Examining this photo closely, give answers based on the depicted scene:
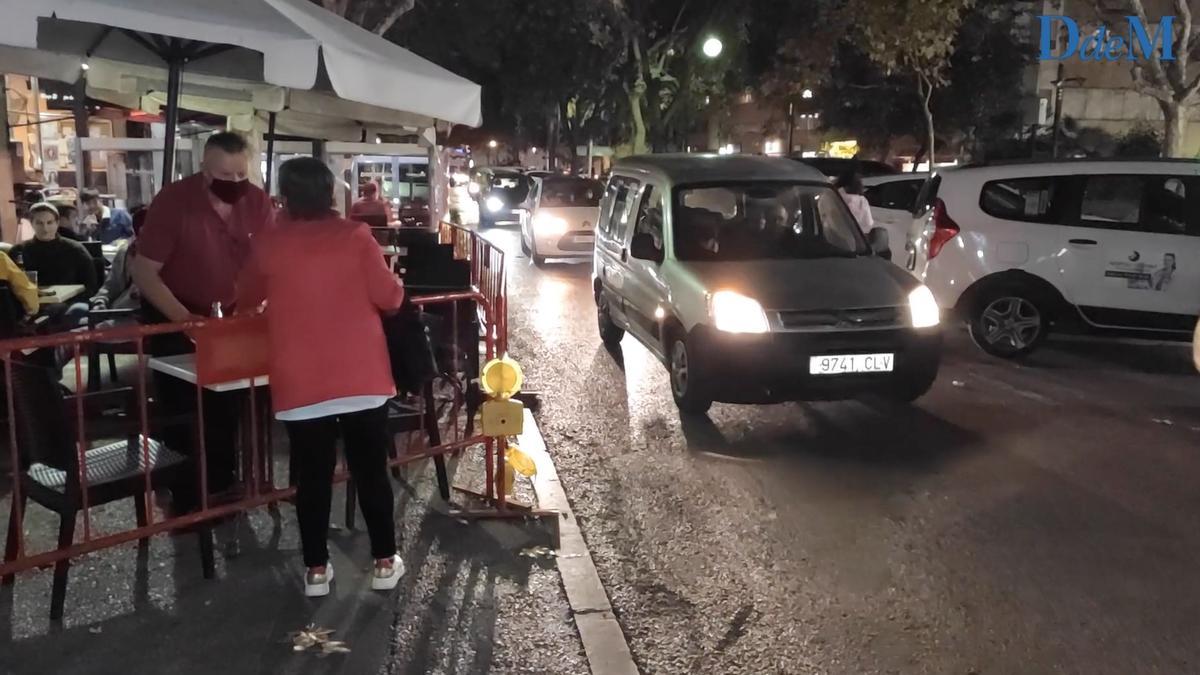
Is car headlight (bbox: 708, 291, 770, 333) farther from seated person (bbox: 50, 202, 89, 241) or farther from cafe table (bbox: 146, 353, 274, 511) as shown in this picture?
seated person (bbox: 50, 202, 89, 241)

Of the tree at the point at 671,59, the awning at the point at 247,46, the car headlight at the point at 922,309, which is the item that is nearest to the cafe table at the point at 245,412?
the awning at the point at 247,46

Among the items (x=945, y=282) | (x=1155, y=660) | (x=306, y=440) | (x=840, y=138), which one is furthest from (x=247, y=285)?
(x=840, y=138)

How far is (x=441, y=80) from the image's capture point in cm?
628

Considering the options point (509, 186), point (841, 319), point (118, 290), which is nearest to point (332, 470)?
point (841, 319)

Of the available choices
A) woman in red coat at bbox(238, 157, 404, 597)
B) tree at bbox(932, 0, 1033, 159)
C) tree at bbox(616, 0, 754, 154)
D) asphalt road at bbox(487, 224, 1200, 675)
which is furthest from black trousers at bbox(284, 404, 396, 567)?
tree at bbox(932, 0, 1033, 159)

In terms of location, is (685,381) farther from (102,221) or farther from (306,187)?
(102,221)

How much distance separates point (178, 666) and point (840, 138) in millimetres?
34044

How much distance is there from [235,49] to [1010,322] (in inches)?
290

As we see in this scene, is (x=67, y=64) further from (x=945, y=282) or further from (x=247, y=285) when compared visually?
(x=945, y=282)

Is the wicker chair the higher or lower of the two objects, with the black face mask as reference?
lower

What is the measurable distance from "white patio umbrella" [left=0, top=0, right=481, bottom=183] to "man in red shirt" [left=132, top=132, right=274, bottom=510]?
52 cm

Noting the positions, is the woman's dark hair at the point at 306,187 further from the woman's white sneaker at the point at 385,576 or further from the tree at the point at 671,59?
the tree at the point at 671,59

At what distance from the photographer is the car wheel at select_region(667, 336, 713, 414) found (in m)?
7.36

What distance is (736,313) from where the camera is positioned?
707 cm
